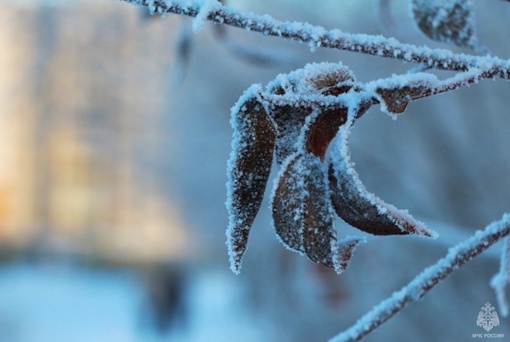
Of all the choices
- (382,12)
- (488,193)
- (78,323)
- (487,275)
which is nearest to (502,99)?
(488,193)

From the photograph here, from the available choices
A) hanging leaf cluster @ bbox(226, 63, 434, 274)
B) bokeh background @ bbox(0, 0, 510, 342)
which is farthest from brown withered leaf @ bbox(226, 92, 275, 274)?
bokeh background @ bbox(0, 0, 510, 342)

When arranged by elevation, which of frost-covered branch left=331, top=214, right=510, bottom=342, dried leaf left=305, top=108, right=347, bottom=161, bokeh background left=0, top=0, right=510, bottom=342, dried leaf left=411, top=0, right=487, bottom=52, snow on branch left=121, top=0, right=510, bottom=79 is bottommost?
bokeh background left=0, top=0, right=510, bottom=342

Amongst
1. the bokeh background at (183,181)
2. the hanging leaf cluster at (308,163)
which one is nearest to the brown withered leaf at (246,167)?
the hanging leaf cluster at (308,163)

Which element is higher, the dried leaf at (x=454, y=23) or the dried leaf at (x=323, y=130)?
the dried leaf at (x=454, y=23)

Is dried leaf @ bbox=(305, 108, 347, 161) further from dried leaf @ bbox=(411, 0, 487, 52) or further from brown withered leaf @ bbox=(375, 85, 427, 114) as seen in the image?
dried leaf @ bbox=(411, 0, 487, 52)

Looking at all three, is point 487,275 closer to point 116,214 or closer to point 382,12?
point 382,12

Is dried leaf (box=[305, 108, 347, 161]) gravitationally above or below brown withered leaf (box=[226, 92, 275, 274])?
above

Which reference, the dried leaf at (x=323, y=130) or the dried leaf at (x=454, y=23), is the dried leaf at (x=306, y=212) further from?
the dried leaf at (x=454, y=23)

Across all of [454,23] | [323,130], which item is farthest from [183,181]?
[323,130]
